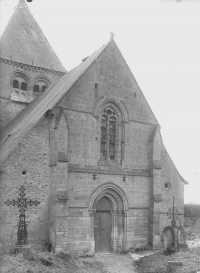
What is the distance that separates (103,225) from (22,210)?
520 centimetres

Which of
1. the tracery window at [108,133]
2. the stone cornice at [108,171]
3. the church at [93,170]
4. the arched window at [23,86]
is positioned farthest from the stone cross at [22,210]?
the arched window at [23,86]

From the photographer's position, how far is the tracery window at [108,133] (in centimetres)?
2036

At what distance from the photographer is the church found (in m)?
17.6

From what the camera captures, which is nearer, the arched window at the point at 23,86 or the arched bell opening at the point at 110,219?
the arched bell opening at the point at 110,219

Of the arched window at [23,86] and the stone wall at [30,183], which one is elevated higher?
the arched window at [23,86]

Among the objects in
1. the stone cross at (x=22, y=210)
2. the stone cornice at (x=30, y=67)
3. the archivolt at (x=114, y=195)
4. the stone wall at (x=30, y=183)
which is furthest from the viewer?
the stone cornice at (x=30, y=67)

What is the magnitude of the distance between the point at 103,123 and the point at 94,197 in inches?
168

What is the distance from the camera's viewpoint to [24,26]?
3178cm

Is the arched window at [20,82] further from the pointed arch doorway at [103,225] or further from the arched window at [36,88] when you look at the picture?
the pointed arch doorway at [103,225]

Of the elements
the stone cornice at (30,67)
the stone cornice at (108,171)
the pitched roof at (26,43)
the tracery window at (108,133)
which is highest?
the pitched roof at (26,43)

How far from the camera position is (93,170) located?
63.6 ft

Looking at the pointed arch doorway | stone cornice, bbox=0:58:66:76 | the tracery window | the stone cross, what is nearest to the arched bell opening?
the pointed arch doorway

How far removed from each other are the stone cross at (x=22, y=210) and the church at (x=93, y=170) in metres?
0.10

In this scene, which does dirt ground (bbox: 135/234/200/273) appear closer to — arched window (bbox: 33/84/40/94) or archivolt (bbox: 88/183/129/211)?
archivolt (bbox: 88/183/129/211)
